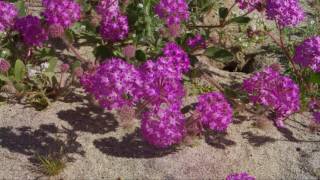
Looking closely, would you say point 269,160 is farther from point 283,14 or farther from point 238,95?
point 283,14

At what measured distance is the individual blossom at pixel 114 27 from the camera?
3912 millimetres

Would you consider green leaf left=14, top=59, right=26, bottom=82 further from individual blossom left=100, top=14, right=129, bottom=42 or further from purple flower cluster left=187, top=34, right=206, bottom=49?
purple flower cluster left=187, top=34, right=206, bottom=49

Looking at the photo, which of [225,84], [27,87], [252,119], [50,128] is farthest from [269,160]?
[27,87]

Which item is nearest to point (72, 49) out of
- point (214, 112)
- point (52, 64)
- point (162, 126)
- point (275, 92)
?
point (52, 64)

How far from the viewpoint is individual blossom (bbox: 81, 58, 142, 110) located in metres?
3.24

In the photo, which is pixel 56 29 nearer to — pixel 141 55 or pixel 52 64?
pixel 52 64

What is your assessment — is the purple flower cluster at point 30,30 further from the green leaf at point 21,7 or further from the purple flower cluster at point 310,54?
the purple flower cluster at point 310,54

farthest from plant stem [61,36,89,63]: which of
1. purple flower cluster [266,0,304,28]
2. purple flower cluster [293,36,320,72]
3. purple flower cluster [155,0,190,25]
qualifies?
purple flower cluster [293,36,320,72]

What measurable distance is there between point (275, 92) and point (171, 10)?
0.89 m

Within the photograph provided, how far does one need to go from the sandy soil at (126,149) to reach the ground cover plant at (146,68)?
0.31ft

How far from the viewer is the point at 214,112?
339 centimetres

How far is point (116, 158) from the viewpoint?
3.41 meters

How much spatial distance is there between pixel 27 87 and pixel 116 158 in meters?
0.85

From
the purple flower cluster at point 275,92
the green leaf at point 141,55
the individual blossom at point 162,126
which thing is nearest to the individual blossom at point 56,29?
the green leaf at point 141,55
